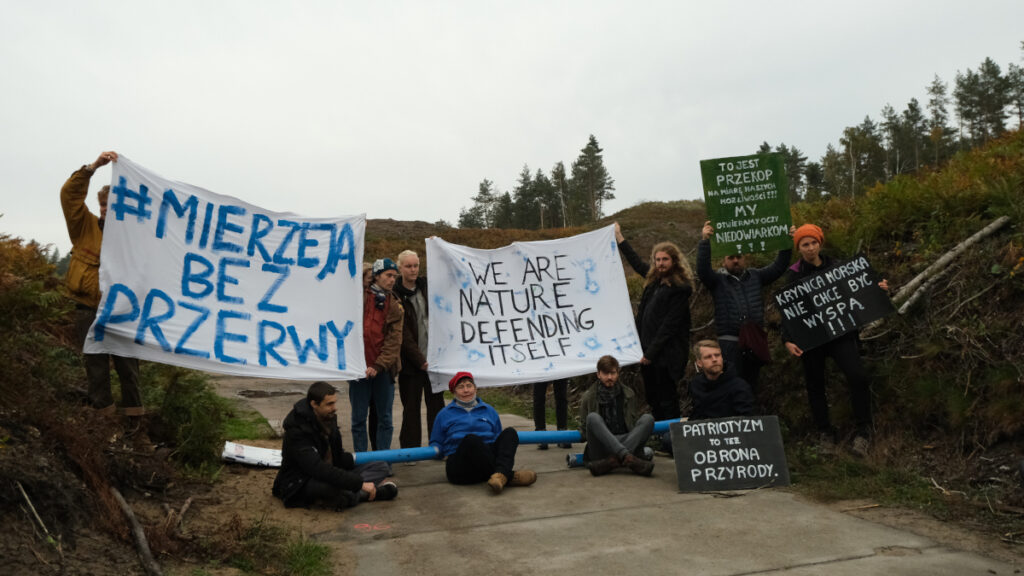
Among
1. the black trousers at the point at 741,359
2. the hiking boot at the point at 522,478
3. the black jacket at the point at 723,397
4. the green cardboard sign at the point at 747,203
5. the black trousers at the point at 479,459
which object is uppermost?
the green cardboard sign at the point at 747,203

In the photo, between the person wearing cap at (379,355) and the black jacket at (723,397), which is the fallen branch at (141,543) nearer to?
the person wearing cap at (379,355)

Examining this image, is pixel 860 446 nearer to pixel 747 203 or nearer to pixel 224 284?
pixel 747 203

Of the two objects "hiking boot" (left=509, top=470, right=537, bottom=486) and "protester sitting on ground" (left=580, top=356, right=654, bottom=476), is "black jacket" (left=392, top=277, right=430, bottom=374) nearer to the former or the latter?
"hiking boot" (left=509, top=470, right=537, bottom=486)

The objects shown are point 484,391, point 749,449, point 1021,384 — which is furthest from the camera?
point 484,391

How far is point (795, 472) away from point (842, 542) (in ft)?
5.85

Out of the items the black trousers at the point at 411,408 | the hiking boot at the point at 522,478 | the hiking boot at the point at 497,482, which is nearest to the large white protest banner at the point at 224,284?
Result: the black trousers at the point at 411,408

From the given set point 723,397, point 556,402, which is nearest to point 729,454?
point 723,397

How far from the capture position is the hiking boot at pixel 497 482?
18.6 ft

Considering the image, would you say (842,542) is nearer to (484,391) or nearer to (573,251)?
(573,251)

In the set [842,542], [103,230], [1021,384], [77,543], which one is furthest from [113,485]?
[1021,384]

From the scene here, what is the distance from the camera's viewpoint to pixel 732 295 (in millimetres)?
6637

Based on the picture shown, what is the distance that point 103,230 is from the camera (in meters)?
5.54

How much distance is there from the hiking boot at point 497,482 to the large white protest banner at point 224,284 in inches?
59.5

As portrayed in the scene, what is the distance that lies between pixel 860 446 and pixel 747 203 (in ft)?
8.46
